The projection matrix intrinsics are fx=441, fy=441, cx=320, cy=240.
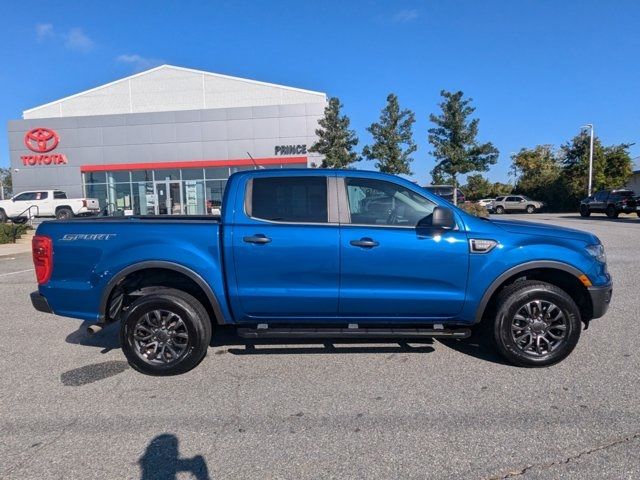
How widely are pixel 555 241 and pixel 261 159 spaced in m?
25.4

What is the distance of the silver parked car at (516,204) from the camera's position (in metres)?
38.0

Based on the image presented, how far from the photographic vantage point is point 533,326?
4074 mm

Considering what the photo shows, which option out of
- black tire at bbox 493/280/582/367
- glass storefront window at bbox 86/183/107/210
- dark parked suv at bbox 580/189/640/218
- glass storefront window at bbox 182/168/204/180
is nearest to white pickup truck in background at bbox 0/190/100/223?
glass storefront window at bbox 86/183/107/210

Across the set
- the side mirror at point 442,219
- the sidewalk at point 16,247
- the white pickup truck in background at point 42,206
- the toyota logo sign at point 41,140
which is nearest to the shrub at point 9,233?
the sidewalk at point 16,247

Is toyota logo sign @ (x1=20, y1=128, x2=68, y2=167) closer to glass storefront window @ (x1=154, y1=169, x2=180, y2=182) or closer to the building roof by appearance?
the building roof

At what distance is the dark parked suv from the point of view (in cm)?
2592

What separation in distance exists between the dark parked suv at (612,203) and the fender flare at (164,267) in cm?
2874

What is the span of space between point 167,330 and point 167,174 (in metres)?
27.5

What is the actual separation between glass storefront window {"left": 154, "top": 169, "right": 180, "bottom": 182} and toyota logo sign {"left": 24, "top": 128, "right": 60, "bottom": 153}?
7.44 meters

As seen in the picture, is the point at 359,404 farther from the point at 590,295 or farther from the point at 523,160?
the point at 523,160

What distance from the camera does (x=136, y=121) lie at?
2972 cm

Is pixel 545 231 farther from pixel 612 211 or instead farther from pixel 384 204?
pixel 612 211

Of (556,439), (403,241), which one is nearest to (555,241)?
(403,241)

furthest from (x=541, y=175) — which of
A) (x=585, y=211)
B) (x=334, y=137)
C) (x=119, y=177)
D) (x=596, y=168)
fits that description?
(x=119, y=177)
